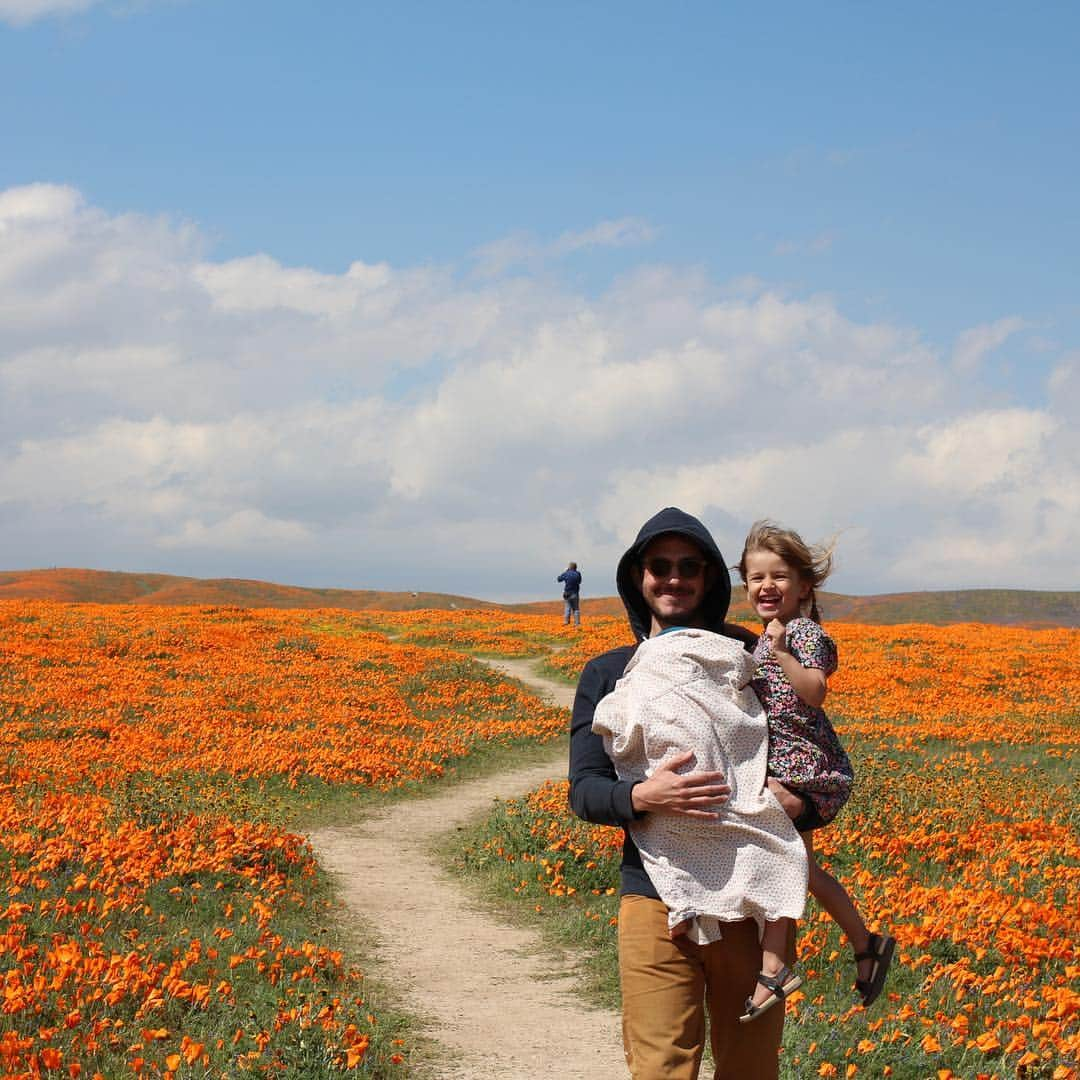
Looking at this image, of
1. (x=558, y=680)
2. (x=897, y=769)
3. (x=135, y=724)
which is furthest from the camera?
(x=558, y=680)

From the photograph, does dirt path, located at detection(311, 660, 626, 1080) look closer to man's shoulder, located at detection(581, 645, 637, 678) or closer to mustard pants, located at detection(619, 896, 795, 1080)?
mustard pants, located at detection(619, 896, 795, 1080)

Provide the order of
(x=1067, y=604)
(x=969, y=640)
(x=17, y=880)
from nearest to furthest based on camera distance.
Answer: (x=17, y=880) < (x=969, y=640) < (x=1067, y=604)

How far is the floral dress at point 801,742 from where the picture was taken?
4.58 m

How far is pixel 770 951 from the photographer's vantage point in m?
4.07

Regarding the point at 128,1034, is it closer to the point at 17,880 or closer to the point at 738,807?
the point at 17,880

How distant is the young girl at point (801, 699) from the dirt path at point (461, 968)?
2639 mm

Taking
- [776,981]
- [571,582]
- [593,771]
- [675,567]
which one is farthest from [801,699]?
[571,582]

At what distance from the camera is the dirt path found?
737 centimetres

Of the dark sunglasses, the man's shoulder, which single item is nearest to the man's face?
the dark sunglasses

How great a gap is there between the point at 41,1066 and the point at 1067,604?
7491 centimetres

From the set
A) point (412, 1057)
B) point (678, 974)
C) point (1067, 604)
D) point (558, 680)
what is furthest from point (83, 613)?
point (1067, 604)

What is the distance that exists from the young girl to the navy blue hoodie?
0.41 metres

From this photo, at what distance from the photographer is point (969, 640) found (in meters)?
38.5

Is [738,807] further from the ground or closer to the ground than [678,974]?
further from the ground
